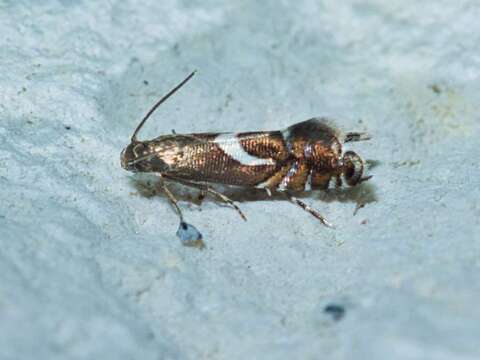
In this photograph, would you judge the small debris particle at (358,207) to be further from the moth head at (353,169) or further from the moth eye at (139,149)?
the moth eye at (139,149)

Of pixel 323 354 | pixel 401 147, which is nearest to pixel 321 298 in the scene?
pixel 323 354

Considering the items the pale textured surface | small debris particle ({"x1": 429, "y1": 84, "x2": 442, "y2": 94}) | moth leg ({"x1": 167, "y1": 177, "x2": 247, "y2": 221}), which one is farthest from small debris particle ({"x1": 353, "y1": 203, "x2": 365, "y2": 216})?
small debris particle ({"x1": 429, "y1": 84, "x2": 442, "y2": 94})

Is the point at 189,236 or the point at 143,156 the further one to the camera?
the point at 143,156

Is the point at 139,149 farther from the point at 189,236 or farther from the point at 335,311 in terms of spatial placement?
the point at 335,311

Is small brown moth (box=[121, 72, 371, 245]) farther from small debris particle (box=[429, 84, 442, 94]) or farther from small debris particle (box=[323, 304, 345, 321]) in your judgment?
small debris particle (box=[323, 304, 345, 321])

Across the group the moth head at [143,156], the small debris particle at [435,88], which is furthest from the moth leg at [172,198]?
the small debris particle at [435,88]

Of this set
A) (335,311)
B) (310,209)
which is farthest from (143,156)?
(335,311)

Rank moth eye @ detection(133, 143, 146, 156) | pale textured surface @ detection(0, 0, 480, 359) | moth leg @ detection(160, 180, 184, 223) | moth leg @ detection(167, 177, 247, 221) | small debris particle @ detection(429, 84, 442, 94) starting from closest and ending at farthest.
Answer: pale textured surface @ detection(0, 0, 480, 359) → moth leg @ detection(160, 180, 184, 223) → moth leg @ detection(167, 177, 247, 221) → moth eye @ detection(133, 143, 146, 156) → small debris particle @ detection(429, 84, 442, 94)
